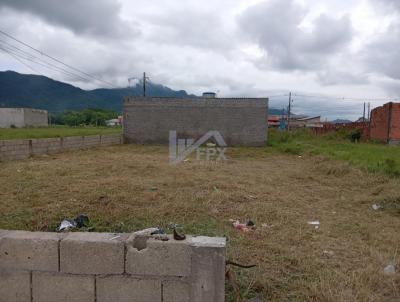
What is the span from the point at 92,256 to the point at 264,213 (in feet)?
9.86

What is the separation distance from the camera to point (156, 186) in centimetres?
657

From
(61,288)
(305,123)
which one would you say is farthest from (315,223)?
(305,123)

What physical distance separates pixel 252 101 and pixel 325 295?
17.9m

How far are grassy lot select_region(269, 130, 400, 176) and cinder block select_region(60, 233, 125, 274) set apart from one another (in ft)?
23.0

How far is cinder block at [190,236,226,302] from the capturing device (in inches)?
88.0

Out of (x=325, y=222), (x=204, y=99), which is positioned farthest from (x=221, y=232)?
(x=204, y=99)

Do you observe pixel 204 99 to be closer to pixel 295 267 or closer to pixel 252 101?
pixel 252 101

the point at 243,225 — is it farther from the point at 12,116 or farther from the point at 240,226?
the point at 12,116

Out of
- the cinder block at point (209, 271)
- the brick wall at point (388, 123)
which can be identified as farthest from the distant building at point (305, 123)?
the cinder block at point (209, 271)

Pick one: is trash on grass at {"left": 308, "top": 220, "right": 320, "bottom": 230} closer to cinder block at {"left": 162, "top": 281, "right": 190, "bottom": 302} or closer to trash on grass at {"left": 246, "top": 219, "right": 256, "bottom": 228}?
trash on grass at {"left": 246, "top": 219, "right": 256, "bottom": 228}

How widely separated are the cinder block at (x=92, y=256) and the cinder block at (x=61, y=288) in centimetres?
6

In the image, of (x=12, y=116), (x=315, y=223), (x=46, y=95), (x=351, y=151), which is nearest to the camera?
(x=315, y=223)

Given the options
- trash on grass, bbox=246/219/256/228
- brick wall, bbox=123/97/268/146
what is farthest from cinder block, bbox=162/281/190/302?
brick wall, bbox=123/97/268/146

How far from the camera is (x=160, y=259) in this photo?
2.29 metres
